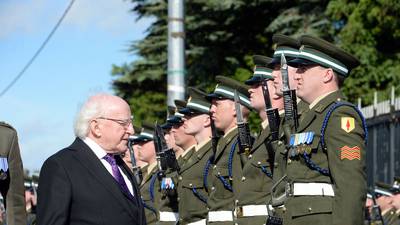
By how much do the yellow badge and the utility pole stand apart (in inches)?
360

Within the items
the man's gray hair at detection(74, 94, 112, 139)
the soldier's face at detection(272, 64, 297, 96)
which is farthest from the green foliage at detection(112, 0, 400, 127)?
the man's gray hair at detection(74, 94, 112, 139)

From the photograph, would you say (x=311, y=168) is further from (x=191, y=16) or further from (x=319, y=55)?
(x=191, y=16)

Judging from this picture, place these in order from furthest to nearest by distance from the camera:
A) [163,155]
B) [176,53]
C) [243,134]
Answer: [176,53] → [163,155] → [243,134]

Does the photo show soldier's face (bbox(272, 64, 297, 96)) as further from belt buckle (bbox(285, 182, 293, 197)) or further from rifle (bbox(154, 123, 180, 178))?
rifle (bbox(154, 123, 180, 178))

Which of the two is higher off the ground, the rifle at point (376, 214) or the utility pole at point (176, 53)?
the utility pole at point (176, 53)

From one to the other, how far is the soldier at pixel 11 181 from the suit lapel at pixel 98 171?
0.72m

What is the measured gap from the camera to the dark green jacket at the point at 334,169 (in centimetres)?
684

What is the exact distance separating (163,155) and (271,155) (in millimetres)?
3350

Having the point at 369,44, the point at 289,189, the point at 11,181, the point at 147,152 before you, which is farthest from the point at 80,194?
the point at 369,44

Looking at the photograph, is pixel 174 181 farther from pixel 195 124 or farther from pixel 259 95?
pixel 259 95

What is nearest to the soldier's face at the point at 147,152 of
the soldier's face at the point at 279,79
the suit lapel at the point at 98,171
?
the soldier's face at the point at 279,79

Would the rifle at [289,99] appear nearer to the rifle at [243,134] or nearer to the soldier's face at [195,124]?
the rifle at [243,134]

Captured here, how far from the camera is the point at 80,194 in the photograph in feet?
21.2

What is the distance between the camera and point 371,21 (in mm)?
23453
